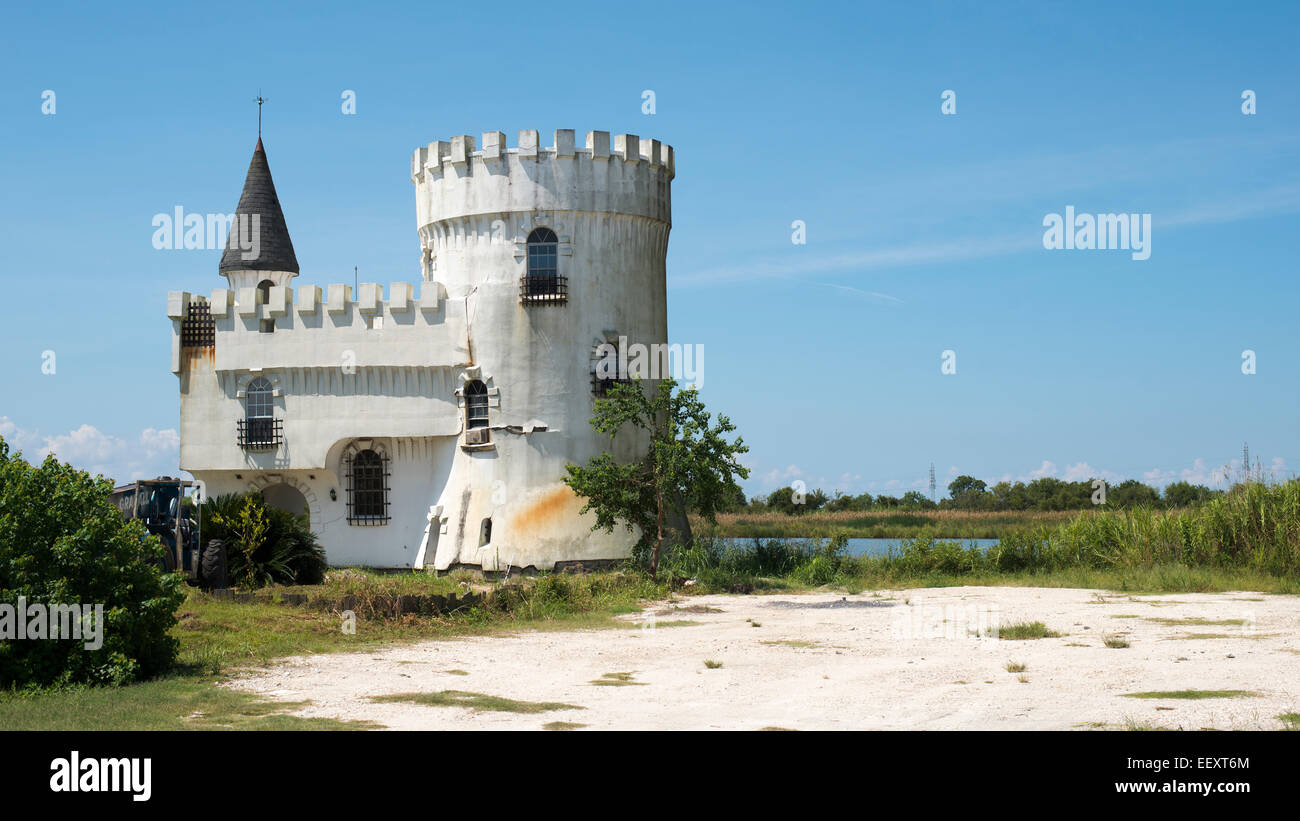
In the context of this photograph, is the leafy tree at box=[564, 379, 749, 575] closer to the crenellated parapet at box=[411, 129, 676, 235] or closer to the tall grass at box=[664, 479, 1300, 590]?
the tall grass at box=[664, 479, 1300, 590]

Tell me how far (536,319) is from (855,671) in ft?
Answer: 55.9

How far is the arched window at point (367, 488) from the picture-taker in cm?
3181

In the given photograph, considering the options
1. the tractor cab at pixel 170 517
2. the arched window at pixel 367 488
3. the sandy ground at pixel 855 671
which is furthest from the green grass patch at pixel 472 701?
the arched window at pixel 367 488

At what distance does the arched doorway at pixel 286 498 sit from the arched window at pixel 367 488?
8.47 feet

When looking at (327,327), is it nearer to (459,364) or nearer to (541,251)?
(459,364)

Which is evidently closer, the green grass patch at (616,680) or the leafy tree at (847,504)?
the green grass patch at (616,680)

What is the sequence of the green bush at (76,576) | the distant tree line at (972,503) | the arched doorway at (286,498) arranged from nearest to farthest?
the green bush at (76,576), the arched doorway at (286,498), the distant tree line at (972,503)

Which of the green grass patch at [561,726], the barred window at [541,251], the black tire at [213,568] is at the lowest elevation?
the green grass patch at [561,726]

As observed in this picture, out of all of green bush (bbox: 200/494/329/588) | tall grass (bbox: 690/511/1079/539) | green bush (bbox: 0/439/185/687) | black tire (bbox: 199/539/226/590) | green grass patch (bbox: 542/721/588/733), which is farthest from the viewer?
tall grass (bbox: 690/511/1079/539)

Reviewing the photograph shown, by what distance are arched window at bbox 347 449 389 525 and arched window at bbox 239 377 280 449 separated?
213 cm

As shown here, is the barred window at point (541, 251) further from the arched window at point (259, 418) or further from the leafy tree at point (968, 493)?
the leafy tree at point (968, 493)

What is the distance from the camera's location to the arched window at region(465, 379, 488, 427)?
30.1 meters

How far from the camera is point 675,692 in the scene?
507 inches

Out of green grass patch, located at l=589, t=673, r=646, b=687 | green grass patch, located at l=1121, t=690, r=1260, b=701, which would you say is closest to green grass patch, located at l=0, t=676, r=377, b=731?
green grass patch, located at l=589, t=673, r=646, b=687
